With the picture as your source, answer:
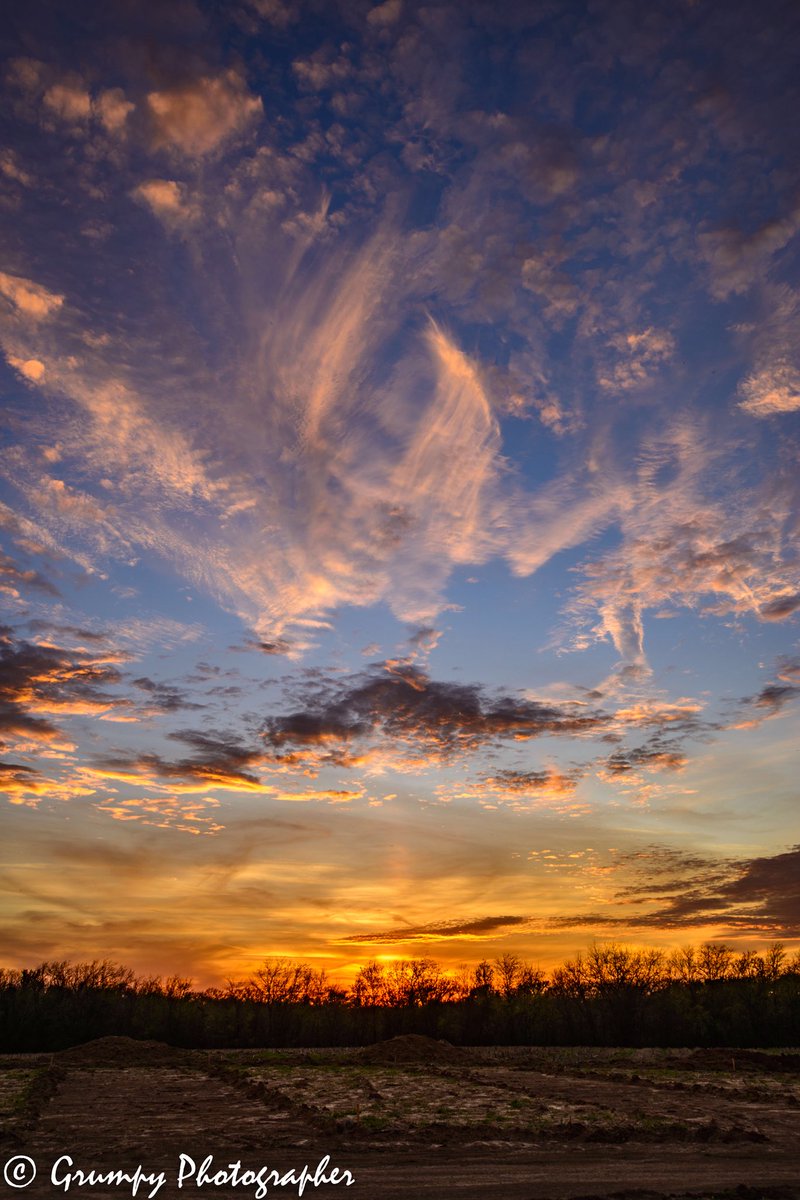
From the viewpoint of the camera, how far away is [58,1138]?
1975cm

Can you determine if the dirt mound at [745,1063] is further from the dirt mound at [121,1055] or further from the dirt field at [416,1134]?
the dirt mound at [121,1055]

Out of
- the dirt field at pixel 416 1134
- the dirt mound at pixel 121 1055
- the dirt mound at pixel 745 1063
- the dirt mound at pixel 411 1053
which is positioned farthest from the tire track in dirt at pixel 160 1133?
the dirt mound at pixel 745 1063

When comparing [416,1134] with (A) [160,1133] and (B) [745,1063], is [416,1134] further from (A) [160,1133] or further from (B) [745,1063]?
(B) [745,1063]

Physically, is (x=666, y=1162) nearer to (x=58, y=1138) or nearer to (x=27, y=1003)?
(x=58, y=1138)

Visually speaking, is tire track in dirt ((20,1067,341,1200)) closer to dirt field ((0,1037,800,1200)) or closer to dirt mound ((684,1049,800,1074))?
dirt field ((0,1037,800,1200))

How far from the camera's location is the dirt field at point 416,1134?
597 inches

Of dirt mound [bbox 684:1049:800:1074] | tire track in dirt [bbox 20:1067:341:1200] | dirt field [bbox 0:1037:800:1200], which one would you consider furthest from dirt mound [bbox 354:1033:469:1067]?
tire track in dirt [bbox 20:1067:341:1200]

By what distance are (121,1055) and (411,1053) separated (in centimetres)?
2120

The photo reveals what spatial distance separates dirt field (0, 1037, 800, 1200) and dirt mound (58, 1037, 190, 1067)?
1167 centimetres

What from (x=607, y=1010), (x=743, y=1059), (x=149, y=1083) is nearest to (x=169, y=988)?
(x=607, y=1010)

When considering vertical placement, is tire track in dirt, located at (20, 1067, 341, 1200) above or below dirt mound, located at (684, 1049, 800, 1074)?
above

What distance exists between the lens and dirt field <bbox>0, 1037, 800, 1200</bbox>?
15.2 m

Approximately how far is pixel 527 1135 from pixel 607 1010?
237 feet

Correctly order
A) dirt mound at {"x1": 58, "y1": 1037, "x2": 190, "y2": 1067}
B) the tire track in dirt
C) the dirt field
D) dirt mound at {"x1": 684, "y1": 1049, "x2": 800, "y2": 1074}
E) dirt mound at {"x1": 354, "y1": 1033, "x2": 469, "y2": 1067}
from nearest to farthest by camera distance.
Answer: the dirt field, the tire track in dirt, dirt mound at {"x1": 684, "y1": 1049, "x2": 800, "y2": 1074}, dirt mound at {"x1": 58, "y1": 1037, "x2": 190, "y2": 1067}, dirt mound at {"x1": 354, "y1": 1033, "x2": 469, "y2": 1067}
